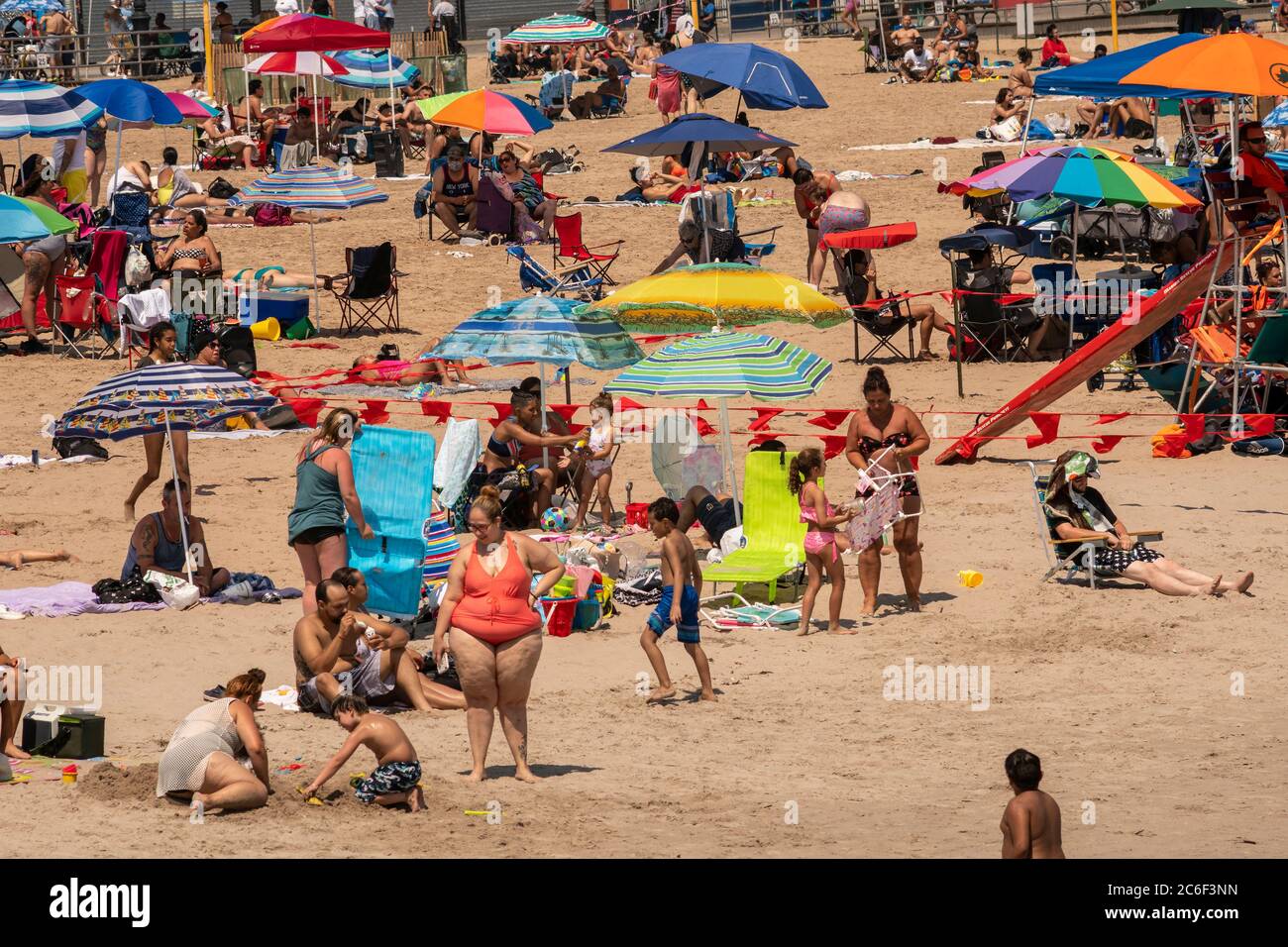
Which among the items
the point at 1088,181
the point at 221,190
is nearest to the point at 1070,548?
the point at 1088,181

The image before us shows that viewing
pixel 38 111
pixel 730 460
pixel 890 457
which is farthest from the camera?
pixel 38 111

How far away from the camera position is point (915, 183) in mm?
25047

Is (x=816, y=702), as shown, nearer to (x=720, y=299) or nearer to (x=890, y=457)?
(x=890, y=457)

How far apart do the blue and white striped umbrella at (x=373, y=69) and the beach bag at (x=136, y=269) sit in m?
11.9

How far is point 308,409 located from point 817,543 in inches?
225

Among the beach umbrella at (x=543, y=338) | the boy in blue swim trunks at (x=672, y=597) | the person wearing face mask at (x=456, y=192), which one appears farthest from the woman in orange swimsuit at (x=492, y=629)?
the person wearing face mask at (x=456, y=192)

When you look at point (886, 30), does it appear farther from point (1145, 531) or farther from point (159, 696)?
point (159, 696)

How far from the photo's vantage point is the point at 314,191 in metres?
19.8

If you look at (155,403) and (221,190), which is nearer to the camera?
(155,403)

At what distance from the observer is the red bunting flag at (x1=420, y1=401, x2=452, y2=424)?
51.4 feet

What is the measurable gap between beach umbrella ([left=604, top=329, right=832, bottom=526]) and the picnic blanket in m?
2.59

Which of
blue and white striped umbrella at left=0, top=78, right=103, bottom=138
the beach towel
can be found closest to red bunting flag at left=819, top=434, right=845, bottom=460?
the beach towel

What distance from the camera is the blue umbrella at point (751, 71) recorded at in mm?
20266

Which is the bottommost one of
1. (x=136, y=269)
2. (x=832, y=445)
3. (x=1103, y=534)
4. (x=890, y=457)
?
(x=1103, y=534)
